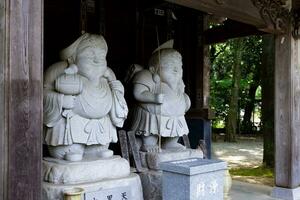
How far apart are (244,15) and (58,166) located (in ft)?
9.72

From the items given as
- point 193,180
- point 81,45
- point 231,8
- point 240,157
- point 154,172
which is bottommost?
point 240,157

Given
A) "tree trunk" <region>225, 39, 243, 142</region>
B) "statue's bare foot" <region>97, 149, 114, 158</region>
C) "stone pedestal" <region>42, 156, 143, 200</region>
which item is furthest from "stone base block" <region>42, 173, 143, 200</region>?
"tree trunk" <region>225, 39, 243, 142</region>

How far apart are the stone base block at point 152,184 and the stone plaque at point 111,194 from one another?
0.56 meters

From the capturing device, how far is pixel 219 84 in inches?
698

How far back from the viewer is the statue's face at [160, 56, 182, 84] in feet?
16.1

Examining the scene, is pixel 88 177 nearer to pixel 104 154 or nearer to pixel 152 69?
pixel 104 154

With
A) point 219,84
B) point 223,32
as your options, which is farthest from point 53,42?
point 219,84

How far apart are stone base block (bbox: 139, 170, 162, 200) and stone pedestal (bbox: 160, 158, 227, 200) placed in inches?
30.7

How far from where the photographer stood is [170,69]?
4922mm

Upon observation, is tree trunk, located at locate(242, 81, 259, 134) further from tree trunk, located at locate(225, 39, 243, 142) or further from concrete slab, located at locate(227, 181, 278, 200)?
concrete slab, located at locate(227, 181, 278, 200)

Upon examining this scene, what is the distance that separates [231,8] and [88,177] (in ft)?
8.68

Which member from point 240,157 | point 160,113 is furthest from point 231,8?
point 240,157

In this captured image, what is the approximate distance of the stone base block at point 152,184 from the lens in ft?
14.3

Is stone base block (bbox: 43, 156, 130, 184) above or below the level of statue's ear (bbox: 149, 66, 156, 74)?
below
